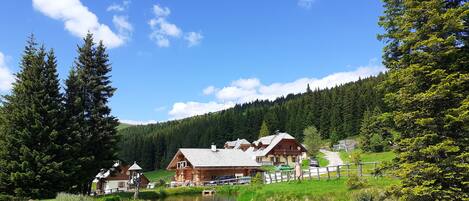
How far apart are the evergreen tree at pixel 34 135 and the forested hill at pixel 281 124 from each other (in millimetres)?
82323

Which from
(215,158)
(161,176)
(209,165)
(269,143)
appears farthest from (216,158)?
(161,176)

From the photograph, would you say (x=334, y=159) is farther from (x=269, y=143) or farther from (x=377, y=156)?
(x=269, y=143)

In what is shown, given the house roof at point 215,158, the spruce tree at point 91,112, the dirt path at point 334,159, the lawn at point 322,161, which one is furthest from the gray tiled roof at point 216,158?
the spruce tree at point 91,112

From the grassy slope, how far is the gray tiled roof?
24.6 m

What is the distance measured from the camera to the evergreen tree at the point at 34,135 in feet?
90.4

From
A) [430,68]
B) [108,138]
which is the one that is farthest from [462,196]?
[108,138]

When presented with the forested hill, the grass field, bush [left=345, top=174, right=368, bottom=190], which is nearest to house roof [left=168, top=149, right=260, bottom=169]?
the grass field

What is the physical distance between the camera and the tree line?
2786 centimetres

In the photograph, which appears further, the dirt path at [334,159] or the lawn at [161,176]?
the lawn at [161,176]

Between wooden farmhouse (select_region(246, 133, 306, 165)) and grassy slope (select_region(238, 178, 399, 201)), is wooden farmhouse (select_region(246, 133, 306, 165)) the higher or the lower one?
the higher one

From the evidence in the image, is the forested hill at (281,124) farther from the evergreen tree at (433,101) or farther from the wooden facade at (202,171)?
the evergreen tree at (433,101)

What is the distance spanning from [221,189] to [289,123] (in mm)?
78352

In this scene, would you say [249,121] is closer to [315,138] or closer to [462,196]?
[315,138]

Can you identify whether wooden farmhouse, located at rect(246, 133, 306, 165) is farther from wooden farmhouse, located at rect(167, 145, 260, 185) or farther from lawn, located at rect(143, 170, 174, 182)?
lawn, located at rect(143, 170, 174, 182)
